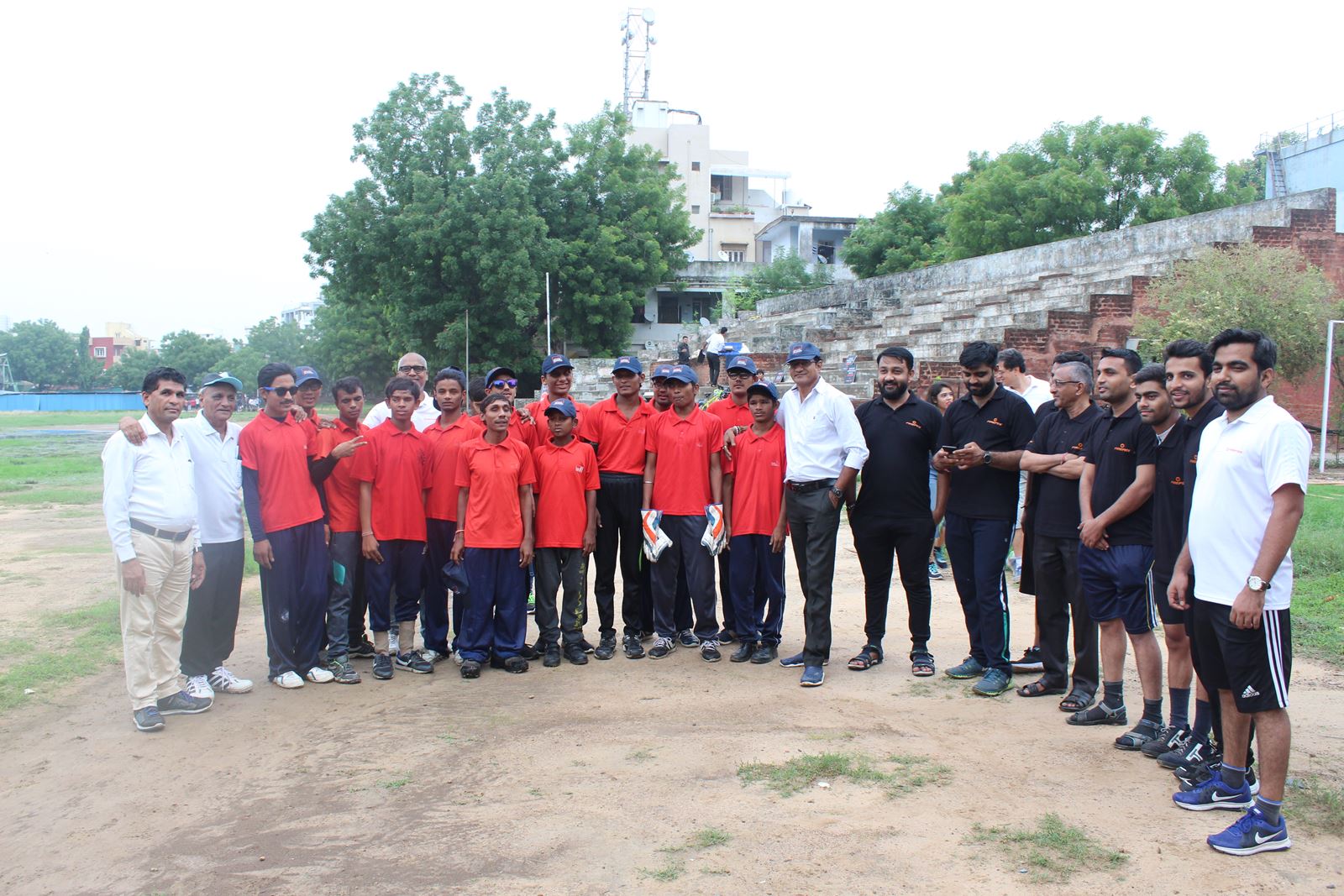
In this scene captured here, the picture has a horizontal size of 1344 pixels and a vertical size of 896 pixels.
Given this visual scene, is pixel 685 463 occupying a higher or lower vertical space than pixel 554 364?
lower

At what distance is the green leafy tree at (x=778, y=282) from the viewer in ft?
117

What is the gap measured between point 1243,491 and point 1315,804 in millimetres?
1454

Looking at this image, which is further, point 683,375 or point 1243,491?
point 683,375

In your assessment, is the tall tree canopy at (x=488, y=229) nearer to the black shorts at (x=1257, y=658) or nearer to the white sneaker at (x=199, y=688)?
the white sneaker at (x=199, y=688)

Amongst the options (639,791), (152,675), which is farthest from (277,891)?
(152,675)

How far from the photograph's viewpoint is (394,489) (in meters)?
6.58

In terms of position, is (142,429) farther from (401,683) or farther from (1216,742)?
(1216,742)

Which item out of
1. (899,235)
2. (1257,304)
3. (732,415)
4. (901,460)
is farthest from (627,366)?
(899,235)

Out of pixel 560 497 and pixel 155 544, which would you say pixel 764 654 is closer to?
pixel 560 497

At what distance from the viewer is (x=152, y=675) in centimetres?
563

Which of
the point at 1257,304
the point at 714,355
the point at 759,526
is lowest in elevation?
the point at 759,526

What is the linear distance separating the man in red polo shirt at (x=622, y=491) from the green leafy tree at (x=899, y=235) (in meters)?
29.7

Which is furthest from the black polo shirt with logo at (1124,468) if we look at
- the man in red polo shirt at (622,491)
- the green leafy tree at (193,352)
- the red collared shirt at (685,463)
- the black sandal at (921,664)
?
the green leafy tree at (193,352)

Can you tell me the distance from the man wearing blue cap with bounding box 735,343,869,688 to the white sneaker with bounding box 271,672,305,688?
10.4 feet
